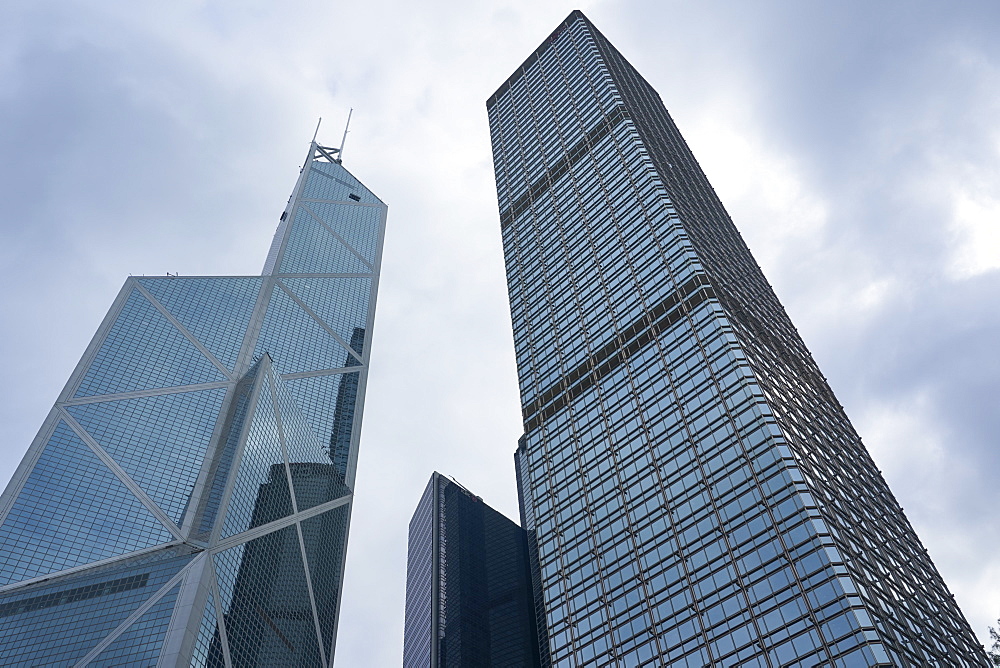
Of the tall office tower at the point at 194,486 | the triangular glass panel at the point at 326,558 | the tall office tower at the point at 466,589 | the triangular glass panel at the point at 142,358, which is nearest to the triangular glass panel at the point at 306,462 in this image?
the tall office tower at the point at 194,486

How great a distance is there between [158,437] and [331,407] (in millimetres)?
28512

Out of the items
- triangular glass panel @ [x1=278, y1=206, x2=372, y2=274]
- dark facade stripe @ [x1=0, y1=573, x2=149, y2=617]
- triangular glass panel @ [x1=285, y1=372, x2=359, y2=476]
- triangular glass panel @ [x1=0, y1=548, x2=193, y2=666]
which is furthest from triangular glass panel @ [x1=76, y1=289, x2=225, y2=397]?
triangular glass panel @ [x1=278, y1=206, x2=372, y2=274]

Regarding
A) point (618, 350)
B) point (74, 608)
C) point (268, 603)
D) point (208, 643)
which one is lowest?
point (208, 643)

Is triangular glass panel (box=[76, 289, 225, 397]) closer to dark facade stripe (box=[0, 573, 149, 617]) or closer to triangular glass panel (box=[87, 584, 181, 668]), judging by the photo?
dark facade stripe (box=[0, 573, 149, 617])

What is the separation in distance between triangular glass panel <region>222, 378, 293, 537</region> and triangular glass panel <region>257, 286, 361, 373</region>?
1062 centimetres

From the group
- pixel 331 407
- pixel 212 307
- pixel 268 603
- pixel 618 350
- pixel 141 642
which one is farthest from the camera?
pixel 331 407

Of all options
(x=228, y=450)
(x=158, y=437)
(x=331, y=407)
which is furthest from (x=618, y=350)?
(x=331, y=407)

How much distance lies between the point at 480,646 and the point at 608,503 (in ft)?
223

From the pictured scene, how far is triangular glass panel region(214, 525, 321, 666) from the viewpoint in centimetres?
7362

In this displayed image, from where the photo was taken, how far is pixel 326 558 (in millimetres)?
95688

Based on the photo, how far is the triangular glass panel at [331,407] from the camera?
106562 millimetres

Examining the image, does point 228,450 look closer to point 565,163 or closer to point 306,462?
point 306,462

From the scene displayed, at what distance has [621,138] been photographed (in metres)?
94.8

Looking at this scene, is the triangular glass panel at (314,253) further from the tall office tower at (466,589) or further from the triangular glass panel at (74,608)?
the triangular glass panel at (74,608)
